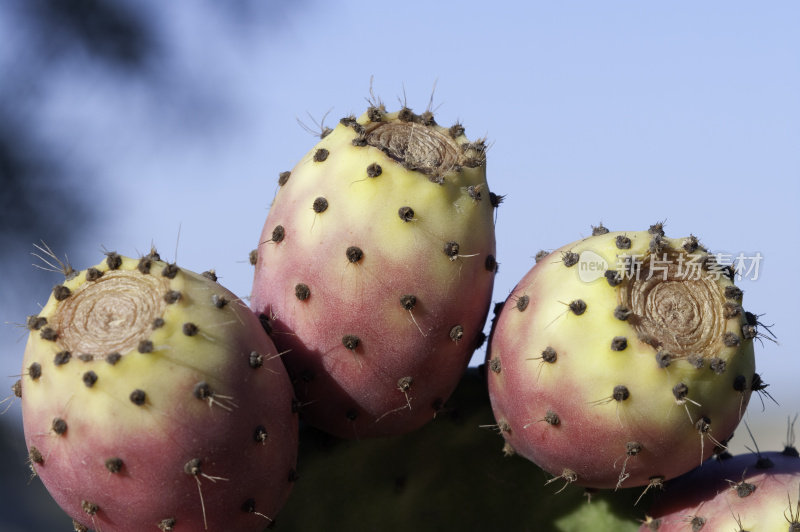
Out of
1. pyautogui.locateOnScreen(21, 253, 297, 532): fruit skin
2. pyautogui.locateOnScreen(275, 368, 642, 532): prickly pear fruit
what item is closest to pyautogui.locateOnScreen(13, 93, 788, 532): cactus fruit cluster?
pyautogui.locateOnScreen(21, 253, 297, 532): fruit skin

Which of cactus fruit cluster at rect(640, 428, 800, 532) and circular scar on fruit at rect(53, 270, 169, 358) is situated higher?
circular scar on fruit at rect(53, 270, 169, 358)

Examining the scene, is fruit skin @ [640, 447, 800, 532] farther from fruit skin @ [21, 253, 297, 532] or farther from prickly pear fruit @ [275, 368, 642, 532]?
fruit skin @ [21, 253, 297, 532]

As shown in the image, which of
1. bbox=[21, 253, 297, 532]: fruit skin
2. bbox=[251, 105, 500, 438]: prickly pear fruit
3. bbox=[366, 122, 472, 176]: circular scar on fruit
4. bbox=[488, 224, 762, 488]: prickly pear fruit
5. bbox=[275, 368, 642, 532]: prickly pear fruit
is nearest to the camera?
bbox=[21, 253, 297, 532]: fruit skin

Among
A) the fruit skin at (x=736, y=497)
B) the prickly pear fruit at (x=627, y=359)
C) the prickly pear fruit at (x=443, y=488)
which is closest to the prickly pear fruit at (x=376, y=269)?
the prickly pear fruit at (x=627, y=359)

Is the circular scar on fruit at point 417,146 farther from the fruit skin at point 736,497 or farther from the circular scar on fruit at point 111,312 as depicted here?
the fruit skin at point 736,497

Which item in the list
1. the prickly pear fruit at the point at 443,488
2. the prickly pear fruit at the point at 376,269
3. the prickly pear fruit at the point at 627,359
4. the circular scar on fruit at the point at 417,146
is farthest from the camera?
the prickly pear fruit at the point at 443,488

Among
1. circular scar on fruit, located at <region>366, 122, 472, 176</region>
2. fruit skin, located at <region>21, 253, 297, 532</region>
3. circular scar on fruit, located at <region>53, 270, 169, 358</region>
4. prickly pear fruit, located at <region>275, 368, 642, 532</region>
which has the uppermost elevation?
circular scar on fruit, located at <region>366, 122, 472, 176</region>

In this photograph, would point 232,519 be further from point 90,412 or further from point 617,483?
point 617,483

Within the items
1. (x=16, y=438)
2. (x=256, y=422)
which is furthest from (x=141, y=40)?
(x=256, y=422)

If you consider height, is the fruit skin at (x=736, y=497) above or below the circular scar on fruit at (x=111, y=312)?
below
